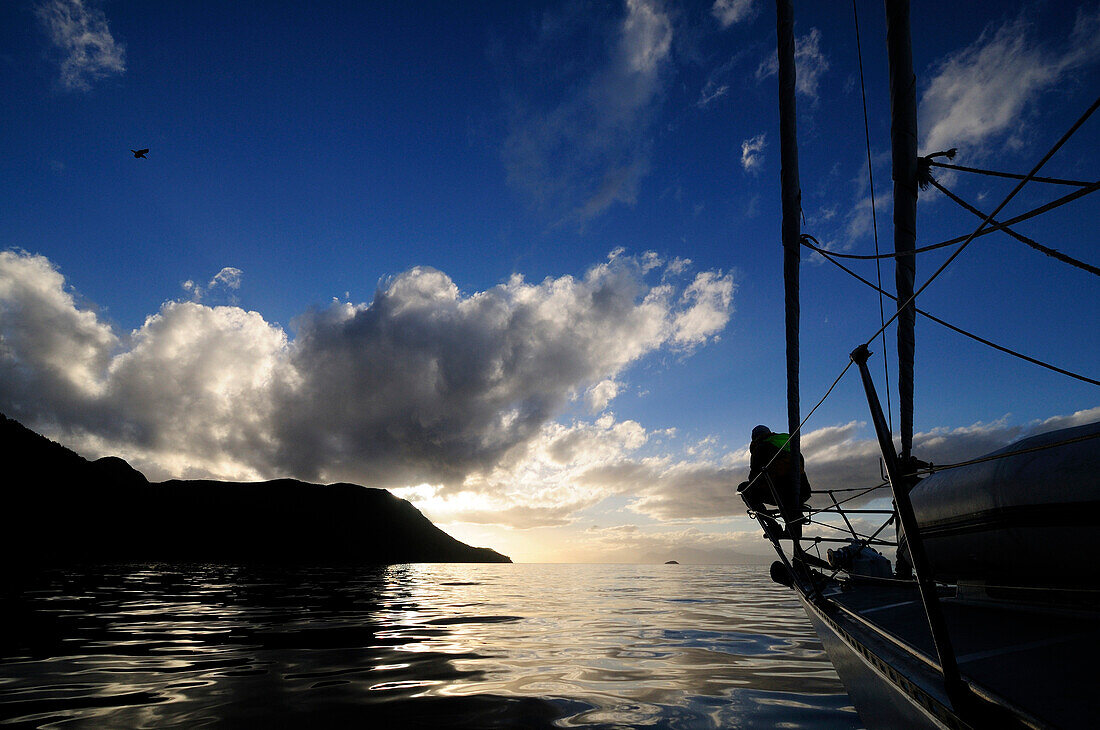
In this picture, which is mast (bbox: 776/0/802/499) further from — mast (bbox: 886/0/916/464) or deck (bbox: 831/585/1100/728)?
deck (bbox: 831/585/1100/728)

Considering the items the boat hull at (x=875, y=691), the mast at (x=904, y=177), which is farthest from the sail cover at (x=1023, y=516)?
the mast at (x=904, y=177)

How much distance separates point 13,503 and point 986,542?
526 ft

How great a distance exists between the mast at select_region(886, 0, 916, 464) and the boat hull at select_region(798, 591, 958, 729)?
6009 mm

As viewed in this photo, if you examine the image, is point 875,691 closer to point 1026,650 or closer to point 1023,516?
point 1026,650

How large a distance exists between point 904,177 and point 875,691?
9587mm

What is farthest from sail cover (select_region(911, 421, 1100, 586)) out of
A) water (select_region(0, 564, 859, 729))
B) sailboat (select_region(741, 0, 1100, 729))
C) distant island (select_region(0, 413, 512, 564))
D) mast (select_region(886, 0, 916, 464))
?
distant island (select_region(0, 413, 512, 564))

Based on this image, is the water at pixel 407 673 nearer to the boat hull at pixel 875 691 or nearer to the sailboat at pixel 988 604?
the boat hull at pixel 875 691

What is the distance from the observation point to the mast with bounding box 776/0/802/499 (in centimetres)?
1087

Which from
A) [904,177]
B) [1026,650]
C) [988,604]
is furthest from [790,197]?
[1026,650]

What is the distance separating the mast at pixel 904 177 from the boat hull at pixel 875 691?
19.7 ft

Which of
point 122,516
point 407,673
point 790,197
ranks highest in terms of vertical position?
point 790,197

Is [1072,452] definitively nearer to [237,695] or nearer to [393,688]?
[393,688]

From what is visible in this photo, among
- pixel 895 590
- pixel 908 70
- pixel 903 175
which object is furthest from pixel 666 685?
pixel 908 70

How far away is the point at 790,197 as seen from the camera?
1107cm
